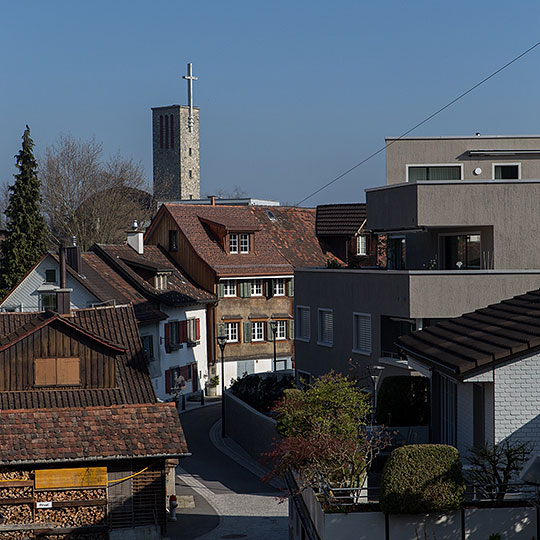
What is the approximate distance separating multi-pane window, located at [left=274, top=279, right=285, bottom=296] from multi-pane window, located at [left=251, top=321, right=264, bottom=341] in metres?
2.14

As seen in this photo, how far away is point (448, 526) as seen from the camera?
15.3 m

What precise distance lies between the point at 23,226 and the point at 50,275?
1009cm

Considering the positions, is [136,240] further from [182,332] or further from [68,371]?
[68,371]

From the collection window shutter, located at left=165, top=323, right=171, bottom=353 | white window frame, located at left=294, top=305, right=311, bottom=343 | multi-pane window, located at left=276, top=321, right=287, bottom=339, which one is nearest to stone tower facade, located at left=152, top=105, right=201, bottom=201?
multi-pane window, located at left=276, top=321, right=287, bottom=339

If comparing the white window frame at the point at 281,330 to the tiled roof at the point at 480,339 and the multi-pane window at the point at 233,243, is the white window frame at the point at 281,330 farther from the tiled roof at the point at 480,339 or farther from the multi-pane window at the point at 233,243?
the tiled roof at the point at 480,339

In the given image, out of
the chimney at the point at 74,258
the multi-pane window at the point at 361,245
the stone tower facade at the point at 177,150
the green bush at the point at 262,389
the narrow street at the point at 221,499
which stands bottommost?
the narrow street at the point at 221,499

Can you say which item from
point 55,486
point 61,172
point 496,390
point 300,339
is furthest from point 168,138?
point 496,390

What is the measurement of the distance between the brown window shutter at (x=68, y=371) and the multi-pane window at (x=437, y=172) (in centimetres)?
1347

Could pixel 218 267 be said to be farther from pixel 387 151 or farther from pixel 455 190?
pixel 455 190

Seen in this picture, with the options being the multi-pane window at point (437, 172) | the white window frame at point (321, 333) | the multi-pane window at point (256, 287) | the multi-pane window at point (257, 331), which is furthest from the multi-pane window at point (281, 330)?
the multi-pane window at point (437, 172)

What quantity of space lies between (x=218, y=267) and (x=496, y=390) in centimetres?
4068

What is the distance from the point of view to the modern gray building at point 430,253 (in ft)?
97.0

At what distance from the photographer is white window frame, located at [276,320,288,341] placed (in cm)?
5853

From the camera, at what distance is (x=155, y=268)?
52.7 m
